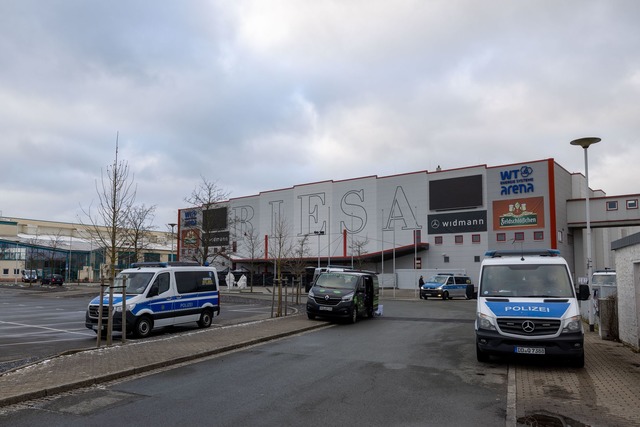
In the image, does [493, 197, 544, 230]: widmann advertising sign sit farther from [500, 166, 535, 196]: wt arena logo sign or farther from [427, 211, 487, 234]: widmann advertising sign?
[427, 211, 487, 234]: widmann advertising sign

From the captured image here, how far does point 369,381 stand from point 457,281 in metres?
31.0

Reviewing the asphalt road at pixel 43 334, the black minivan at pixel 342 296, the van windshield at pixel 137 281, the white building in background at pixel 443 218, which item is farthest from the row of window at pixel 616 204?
the van windshield at pixel 137 281

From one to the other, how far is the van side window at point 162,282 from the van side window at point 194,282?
1.34 ft

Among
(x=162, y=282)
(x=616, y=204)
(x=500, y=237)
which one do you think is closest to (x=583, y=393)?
(x=162, y=282)

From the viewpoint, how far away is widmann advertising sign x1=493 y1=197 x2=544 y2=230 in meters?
47.1

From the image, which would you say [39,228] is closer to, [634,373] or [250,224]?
[250,224]

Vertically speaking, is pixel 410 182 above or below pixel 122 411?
above

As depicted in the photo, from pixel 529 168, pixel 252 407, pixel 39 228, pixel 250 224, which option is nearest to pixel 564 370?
pixel 252 407

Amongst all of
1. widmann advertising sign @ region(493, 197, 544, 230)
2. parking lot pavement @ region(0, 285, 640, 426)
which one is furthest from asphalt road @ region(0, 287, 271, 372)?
widmann advertising sign @ region(493, 197, 544, 230)

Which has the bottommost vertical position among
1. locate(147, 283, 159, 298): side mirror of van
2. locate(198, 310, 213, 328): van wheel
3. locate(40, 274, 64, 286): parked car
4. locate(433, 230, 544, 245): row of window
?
locate(40, 274, 64, 286): parked car

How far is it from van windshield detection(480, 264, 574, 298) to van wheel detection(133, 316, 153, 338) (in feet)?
30.5

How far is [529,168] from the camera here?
47.8 m

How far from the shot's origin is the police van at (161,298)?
45.6 ft

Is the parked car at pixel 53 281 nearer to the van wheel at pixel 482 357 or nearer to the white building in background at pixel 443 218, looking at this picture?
the white building in background at pixel 443 218
